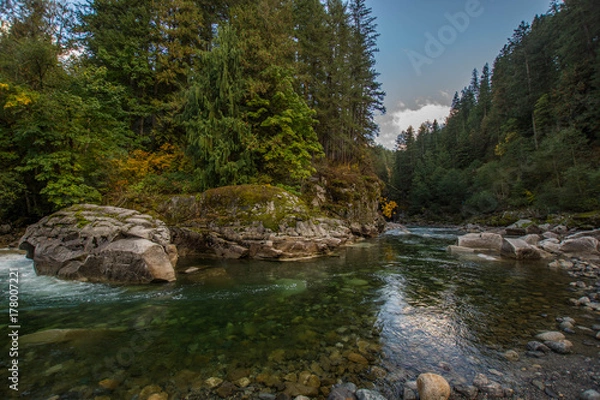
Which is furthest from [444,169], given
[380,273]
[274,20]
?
[380,273]

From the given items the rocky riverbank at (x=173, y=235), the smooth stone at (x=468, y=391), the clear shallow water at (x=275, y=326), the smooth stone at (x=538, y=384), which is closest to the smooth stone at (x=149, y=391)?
the clear shallow water at (x=275, y=326)

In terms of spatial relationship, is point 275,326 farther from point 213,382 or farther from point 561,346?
point 561,346

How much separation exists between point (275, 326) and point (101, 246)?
6.52 metres

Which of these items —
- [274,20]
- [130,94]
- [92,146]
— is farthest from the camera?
[130,94]

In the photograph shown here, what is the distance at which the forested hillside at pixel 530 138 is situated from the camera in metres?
24.5

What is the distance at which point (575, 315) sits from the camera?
14.9 feet

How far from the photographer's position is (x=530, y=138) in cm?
3631

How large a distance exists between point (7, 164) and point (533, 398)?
64.1 feet

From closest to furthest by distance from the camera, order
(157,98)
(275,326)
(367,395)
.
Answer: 1. (367,395)
2. (275,326)
3. (157,98)

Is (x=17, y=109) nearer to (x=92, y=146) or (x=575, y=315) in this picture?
(x=92, y=146)

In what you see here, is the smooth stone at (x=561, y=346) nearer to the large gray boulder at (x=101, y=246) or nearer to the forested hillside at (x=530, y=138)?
the large gray boulder at (x=101, y=246)

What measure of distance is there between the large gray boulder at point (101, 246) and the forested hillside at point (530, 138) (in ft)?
76.7

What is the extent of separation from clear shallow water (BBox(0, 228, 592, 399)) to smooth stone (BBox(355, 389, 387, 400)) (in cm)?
19

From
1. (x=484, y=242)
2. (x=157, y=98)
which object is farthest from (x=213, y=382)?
(x=157, y=98)
